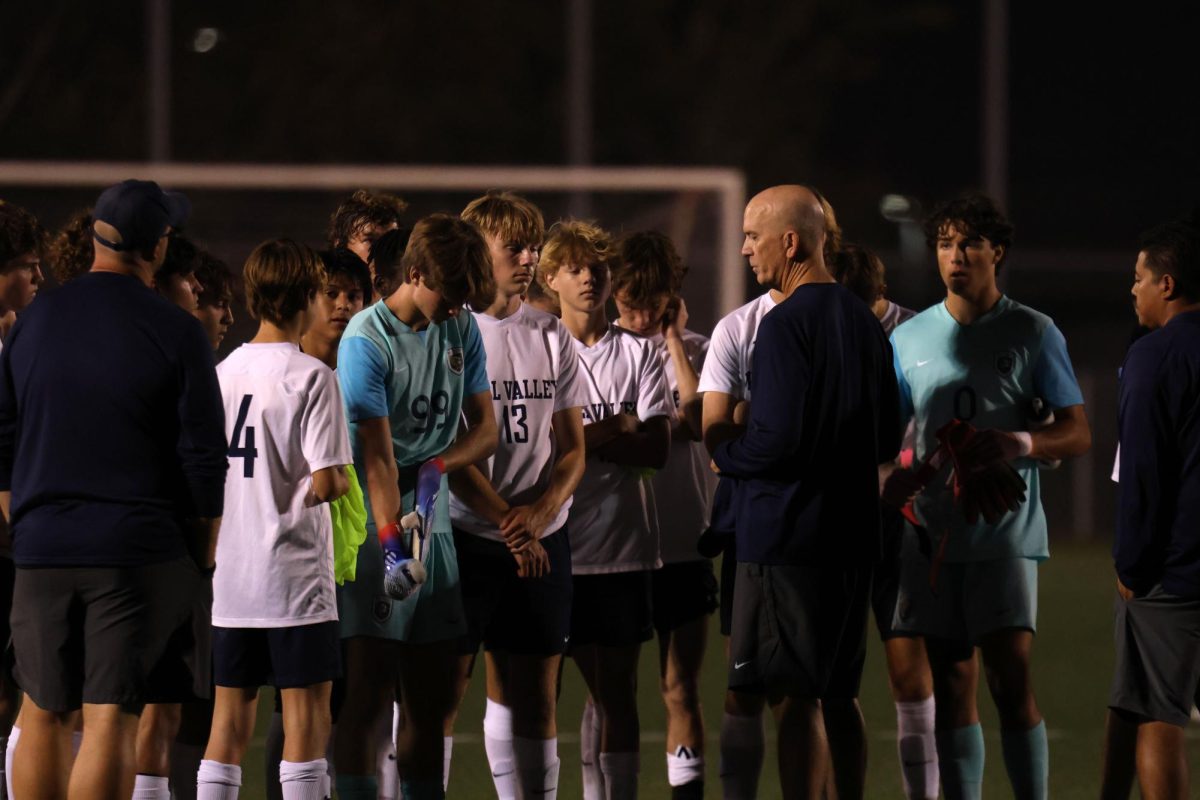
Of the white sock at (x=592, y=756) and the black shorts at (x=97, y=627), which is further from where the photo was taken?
the white sock at (x=592, y=756)

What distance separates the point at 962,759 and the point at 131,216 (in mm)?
2928

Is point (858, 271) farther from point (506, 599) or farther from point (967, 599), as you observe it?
point (506, 599)

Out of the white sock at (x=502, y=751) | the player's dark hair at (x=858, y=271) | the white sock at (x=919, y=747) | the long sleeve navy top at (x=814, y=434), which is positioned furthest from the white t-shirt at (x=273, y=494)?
the white sock at (x=919, y=747)

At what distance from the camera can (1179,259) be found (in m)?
4.98

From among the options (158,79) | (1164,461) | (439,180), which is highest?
(158,79)

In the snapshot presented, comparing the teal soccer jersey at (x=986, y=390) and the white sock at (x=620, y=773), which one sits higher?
the teal soccer jersey at (x=986, y=390)

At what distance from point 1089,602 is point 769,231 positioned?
9683 mm

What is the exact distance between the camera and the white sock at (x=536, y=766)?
5.31m

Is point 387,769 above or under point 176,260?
under

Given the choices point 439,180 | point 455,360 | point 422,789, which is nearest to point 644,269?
point 455,360

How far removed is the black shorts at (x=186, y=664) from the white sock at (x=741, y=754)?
1.71 m

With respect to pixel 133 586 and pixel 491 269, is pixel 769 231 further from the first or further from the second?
pixel 133 586

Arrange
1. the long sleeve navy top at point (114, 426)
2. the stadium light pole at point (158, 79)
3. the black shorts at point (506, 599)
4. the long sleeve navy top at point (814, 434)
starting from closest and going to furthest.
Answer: the long sleeve navy top at point (114, 426) → the long sleeve navy top at point (814, 434) → the black shorts at point (506, 599) → the stadium light pole at point (158, 79)

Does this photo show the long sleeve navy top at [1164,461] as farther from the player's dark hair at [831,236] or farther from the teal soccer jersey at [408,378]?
the teal soccer jersey at [408,378]
